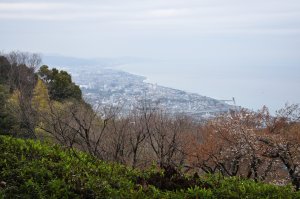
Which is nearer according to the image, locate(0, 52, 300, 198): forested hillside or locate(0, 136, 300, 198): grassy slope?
locate(0, 136, 300, 198): grassy slope

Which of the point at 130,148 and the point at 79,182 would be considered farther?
the point at 130,148

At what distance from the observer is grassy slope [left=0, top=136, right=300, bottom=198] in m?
4.32

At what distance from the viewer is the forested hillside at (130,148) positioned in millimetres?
4617

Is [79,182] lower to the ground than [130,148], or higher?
higher

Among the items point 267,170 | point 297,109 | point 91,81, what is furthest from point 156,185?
point 91,81

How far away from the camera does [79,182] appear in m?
4.44

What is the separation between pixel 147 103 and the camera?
22.2 m

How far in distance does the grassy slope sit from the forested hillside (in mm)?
11

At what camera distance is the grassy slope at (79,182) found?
432 cm

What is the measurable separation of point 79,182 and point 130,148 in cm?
1497

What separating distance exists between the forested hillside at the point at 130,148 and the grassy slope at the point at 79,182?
0.5 inches

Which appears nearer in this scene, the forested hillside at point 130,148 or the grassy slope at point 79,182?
the grassy slope at point 79,182

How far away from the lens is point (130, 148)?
762 inches

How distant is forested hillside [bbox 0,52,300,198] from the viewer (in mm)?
4617
